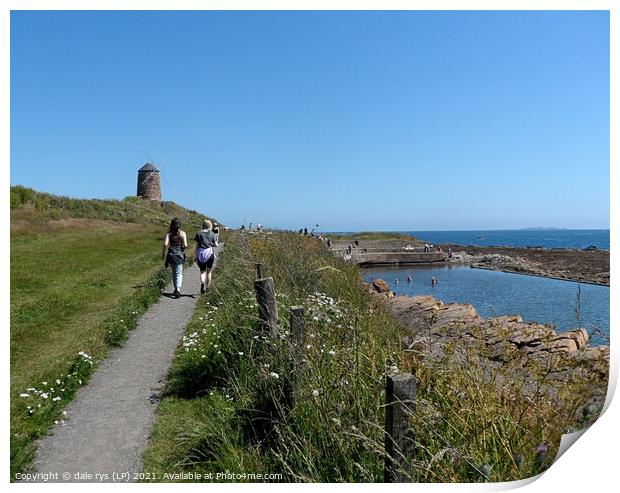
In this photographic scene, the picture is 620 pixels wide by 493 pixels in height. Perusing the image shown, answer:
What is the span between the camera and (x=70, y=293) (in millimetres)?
10234

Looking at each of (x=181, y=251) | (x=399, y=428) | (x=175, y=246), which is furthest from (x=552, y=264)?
(x=399, y=428)

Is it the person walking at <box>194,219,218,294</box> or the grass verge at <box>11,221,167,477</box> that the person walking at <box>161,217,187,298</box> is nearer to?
the person walking at <box>194,219,218,294</box>

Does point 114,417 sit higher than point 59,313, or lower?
lower

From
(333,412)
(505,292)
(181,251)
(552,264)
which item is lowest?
(505,292)

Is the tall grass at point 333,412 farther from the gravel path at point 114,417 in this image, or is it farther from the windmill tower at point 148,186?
the windmill tower at point 148,186

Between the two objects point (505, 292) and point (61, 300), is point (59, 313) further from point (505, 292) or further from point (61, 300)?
point (505, 292)

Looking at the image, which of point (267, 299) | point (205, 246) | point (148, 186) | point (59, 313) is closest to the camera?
point (267, 299)

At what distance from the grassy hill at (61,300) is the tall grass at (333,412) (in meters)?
1.08

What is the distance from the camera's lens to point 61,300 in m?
9.48

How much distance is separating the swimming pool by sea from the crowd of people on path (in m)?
8.92

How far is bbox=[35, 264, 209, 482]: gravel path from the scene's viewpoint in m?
3.65

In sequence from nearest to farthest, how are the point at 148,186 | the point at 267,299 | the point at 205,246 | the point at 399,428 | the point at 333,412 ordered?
1. the point at 399,428
2. the point at 333,412
3. the point at 267,299
4. the point at 205,246
5. the point at 148,186

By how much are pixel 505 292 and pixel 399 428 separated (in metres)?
28.5

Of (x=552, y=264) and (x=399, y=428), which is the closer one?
(x=399, y=428)
